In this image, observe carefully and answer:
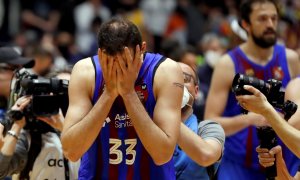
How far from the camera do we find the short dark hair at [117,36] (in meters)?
4.61

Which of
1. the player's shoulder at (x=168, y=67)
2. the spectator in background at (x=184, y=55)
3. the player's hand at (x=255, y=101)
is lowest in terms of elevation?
the spectator in background at (x=184, y=55)

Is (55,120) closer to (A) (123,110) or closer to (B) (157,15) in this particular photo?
(A) (123,110)

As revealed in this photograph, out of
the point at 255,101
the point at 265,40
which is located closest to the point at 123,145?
the point at 255,101

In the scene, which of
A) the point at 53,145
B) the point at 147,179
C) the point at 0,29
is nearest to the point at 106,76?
the point at 147,179

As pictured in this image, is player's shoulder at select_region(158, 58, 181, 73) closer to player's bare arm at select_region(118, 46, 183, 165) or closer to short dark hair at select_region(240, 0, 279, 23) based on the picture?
player's bare arm at select_region(118, 46, 183, 165)

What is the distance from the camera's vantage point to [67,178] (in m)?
5.93

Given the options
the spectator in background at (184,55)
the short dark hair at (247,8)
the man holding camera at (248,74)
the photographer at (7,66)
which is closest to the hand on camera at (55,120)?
the photographer at (7,66)

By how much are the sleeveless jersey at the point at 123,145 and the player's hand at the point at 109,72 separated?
0.19m

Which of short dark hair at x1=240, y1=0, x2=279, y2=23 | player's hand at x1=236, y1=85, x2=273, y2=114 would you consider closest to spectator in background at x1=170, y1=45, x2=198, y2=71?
short dark hair at x1=240, y1=0, x2=279, y2=23

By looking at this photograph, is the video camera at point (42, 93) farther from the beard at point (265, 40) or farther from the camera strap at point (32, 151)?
the beard at point (265, 40)

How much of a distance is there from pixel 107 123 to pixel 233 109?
101 inches

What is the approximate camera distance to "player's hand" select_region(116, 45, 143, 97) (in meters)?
4.59

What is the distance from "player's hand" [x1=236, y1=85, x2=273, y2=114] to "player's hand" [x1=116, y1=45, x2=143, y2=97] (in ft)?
2.36

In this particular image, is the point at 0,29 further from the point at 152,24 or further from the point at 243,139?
the point at 243,139
